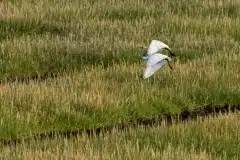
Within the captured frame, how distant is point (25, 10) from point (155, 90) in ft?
19.8

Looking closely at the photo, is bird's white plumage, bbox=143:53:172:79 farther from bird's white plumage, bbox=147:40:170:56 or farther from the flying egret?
bird's white plumage, bbox=147:40:170:56

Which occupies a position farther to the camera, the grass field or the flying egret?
the flying egret

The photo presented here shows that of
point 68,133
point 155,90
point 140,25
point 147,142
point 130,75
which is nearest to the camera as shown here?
point 147,142

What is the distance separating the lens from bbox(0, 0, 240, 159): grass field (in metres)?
7.90

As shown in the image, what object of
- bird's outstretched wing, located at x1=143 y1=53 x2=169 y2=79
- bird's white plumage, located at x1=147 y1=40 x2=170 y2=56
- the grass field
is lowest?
the grass field

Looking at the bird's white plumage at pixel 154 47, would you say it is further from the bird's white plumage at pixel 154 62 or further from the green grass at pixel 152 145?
the green grass at pixel 152 145

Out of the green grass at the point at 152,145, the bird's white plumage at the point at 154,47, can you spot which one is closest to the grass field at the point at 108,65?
the green grass at the point at 152,145

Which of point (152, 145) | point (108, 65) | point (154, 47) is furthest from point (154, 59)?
point (108, 65)

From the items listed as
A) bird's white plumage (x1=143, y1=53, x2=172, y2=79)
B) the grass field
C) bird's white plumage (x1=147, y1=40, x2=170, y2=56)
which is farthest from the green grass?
bird's white plumage (x1=147, y1=40, x2=170, y2=56)

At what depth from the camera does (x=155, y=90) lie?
9.07m

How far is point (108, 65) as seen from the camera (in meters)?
10.4

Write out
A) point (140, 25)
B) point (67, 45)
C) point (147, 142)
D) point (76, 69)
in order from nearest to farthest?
point (147, 142)
point (76, 69)
point (67, 45)
point (140, 25)

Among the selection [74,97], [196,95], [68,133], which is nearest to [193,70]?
[196,95]

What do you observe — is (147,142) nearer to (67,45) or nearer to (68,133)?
(68,133)
